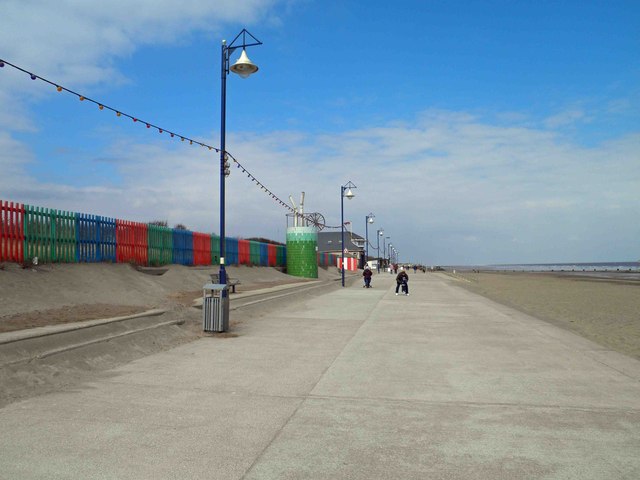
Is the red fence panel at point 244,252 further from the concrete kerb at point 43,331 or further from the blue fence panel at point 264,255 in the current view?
the concrete kerb at point 43,331

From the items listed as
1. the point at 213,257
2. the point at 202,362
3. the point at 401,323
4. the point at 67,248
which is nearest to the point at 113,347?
the point at 202,362

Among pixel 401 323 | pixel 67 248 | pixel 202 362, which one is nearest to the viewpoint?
pixel 202 362

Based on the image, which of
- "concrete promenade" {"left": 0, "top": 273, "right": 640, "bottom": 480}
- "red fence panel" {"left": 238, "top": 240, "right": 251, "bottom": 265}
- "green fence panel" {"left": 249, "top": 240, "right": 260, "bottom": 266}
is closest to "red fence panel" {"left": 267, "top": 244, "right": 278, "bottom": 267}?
"green fence panel" {"left": 249, "top": 240, "right": 260, "bottom": 266}

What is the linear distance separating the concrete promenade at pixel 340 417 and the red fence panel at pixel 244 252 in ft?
88.2

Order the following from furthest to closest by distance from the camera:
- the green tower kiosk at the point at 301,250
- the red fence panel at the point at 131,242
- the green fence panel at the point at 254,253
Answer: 1. the green tower kiosk at the point at 301,250
2. the green fence panel at the point at 254,253
3. the red fence panel at the point at 131,242

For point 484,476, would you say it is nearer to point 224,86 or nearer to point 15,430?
point 15,430

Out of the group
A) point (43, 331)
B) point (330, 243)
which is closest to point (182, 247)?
point (43, 331)

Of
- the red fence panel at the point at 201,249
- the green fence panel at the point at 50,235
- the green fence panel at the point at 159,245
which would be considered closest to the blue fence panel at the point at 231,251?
the red fence panel at the point at 201,249

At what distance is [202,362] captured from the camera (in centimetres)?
902

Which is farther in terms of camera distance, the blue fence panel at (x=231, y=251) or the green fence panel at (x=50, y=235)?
the blue fence panel at (x=231, y=251)

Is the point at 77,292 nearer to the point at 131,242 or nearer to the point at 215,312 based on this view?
the point at 215,312

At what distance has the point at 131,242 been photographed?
71.6 ft

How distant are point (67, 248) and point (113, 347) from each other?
32.1ft

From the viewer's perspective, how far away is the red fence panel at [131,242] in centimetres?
2091
